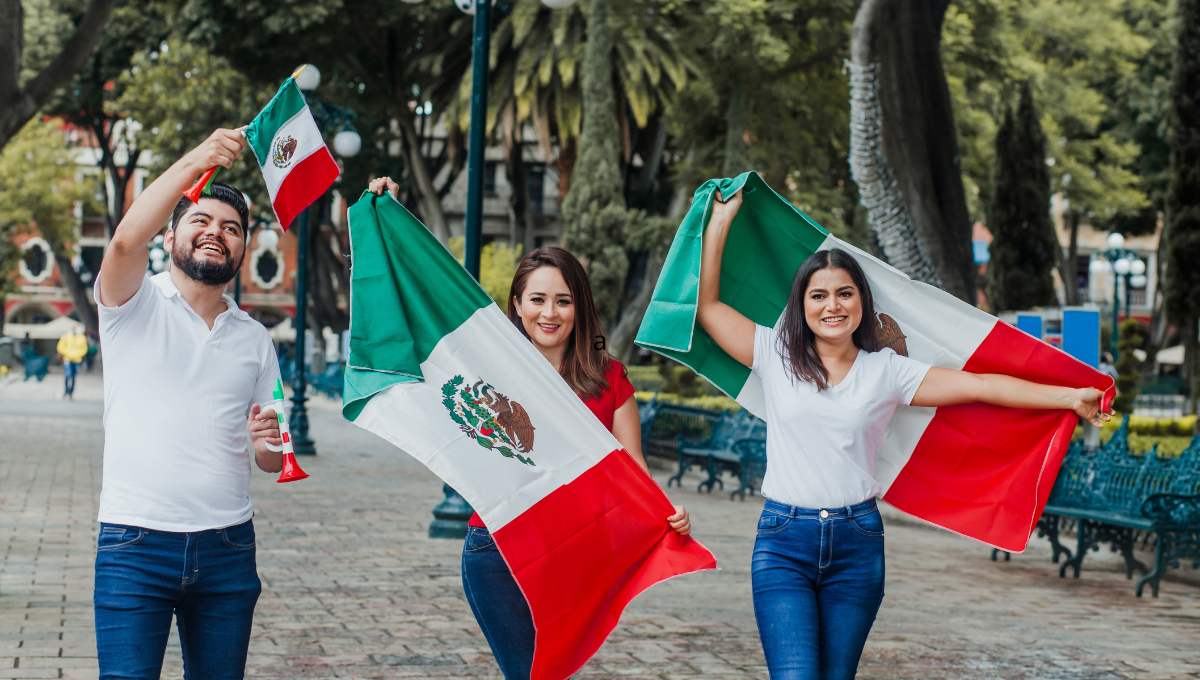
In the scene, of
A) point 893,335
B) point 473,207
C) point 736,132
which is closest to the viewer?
point 893,335

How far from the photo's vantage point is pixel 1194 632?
7.58 metres

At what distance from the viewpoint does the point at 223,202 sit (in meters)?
3.42

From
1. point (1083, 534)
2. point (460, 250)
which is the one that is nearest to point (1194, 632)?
point (1083, 534)

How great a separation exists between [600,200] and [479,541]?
24.3m

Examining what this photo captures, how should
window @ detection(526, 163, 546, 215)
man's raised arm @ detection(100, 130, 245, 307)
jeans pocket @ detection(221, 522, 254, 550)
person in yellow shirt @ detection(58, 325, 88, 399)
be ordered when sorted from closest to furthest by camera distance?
man's raised arm @ detection(100, 130, 245, 307) → jeans pocket @ detection(221, 522, 254, 550) → person in yellow shirt @ detection(58, 325, 88, 399) → window @ detection(526, 163, 546, 215)

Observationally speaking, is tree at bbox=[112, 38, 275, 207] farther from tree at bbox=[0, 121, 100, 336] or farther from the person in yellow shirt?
tree at bbox=[0, 121, 100, 336]

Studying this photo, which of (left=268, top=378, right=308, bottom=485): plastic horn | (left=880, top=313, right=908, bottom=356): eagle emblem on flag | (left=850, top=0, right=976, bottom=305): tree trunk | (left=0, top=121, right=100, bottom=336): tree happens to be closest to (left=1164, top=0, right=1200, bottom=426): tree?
(left=850, top=0, right=976, bottom=305): tree trunk

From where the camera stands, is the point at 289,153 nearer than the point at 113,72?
Yes

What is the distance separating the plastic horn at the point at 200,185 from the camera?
324cm

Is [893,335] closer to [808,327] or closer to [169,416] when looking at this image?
[808,327]

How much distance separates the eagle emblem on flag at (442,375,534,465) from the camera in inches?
155

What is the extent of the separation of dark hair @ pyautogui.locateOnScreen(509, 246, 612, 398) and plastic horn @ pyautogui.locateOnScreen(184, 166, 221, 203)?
1025 mm

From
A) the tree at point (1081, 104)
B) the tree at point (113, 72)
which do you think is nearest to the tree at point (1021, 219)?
the tree at point (1081, 104)

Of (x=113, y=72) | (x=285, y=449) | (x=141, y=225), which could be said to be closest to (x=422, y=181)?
(x=113, y=72)
